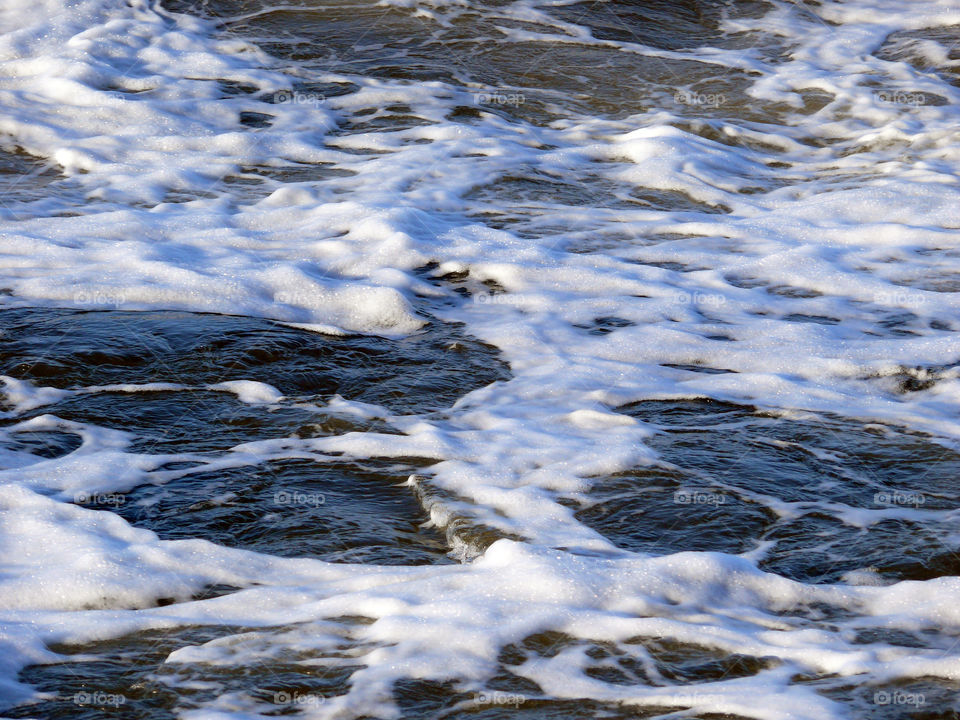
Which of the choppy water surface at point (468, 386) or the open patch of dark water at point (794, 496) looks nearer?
the choppy water surface at point (468, 386)

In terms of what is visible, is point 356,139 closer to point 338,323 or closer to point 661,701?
point 338,323

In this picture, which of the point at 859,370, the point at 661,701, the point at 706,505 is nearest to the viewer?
the point at 661,701

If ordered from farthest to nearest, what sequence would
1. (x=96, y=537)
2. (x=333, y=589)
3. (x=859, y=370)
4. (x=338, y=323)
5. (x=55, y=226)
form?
(x=55, y=226), (x=338, y=323), (x=859, y=370), (x=96, y=537), (x=333, y=589)

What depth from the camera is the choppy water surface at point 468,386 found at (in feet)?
10.6

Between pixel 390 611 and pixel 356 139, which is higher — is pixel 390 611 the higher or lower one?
the lower one

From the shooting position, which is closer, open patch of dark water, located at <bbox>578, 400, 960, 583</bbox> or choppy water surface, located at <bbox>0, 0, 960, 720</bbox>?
choppy water surface, located at <bbox>0, 0, 960, 720</bbox>

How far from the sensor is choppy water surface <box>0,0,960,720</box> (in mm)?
3240

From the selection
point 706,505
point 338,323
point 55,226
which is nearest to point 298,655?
point 706,505

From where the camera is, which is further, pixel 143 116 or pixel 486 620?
pixel 143 116

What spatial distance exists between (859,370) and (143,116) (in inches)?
230

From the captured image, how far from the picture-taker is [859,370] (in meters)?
5.27

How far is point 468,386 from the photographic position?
5141 millimetres

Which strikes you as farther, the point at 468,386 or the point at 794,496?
the point at 468,386

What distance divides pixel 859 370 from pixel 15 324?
4106 mm
